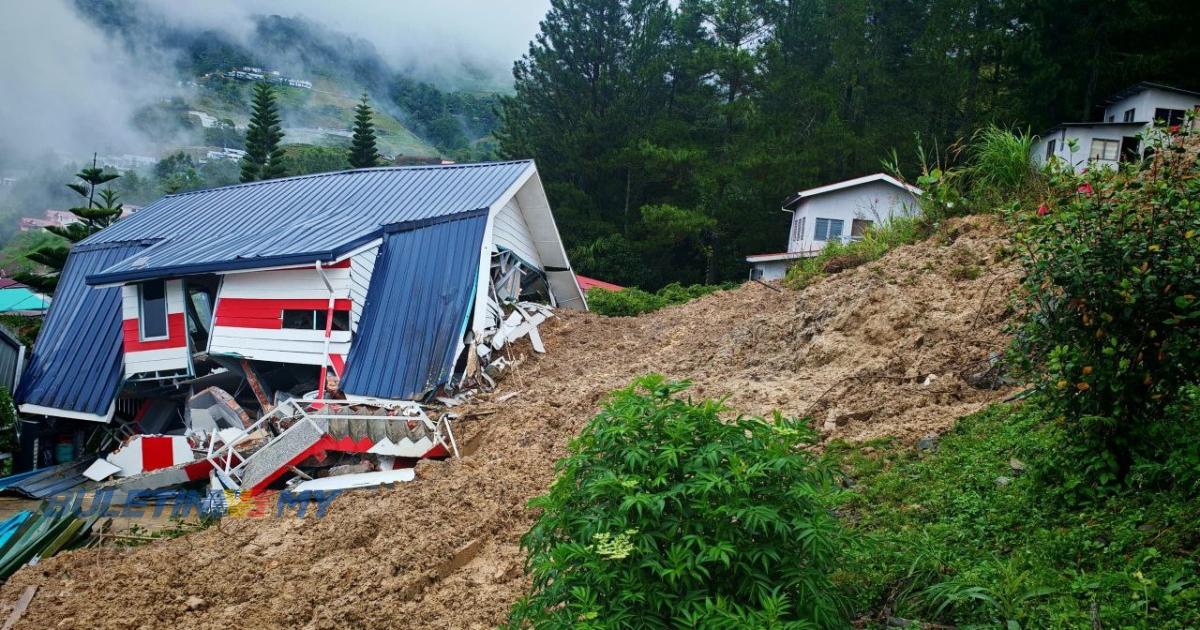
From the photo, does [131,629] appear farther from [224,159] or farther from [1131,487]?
[224,159]

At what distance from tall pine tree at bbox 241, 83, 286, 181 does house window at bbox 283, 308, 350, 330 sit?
2739cm

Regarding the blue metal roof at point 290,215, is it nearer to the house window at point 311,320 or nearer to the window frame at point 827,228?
the house window at point 311,320

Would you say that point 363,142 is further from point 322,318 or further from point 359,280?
Answer: point 322,318

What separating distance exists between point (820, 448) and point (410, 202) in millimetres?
10583

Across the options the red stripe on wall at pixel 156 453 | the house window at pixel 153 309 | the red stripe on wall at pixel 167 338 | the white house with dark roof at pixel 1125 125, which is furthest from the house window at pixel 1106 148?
the red stripe on wall at pixel 156 453

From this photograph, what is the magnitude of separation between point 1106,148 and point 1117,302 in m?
20.7

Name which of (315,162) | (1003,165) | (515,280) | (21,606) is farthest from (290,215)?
(315,162)

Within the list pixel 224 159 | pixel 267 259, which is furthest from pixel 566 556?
pixel 224 159

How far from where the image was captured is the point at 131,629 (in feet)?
21.1

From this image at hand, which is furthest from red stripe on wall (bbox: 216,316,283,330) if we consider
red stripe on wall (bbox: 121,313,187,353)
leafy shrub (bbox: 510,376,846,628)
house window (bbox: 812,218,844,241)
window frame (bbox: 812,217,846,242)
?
house window (bbox: 812,218,844,241)

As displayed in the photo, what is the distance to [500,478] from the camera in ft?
27.8

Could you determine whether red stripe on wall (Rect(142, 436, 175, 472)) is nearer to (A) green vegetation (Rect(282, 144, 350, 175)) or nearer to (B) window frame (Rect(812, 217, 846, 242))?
(B) window frame (Rect(812, 217, 846, 242))

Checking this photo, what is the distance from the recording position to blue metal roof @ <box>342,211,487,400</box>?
11773 millimetres

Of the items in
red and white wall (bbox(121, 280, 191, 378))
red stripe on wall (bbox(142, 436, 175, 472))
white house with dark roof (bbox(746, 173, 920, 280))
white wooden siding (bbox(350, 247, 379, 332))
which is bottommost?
red stripe on wall (bbox(142, 436, 175, 472))
